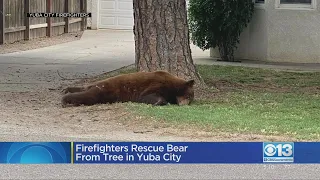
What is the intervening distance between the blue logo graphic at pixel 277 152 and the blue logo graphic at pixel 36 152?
1.44 metres

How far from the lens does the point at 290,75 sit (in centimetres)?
1577

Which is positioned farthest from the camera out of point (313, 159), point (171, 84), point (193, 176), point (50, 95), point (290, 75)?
point (290, 75)

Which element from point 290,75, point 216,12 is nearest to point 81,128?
point 290,75

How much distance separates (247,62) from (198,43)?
1.38m

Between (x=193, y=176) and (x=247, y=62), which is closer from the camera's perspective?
(x=193, y=176)

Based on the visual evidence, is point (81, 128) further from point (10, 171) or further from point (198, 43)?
point (198, 43)

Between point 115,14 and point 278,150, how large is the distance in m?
25.8

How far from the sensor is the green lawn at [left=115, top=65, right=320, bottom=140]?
949 cm

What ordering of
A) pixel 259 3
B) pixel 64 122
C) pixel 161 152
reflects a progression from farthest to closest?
pixel 259 3
pixel 64 122
pixel 161 152

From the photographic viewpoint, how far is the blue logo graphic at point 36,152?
5.21m

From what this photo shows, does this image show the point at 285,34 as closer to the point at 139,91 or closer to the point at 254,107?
the point at 254,107

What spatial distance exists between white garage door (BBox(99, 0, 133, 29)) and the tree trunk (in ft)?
57.2

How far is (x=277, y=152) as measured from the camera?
5.18m

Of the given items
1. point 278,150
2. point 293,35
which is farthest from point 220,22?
point 278,150
